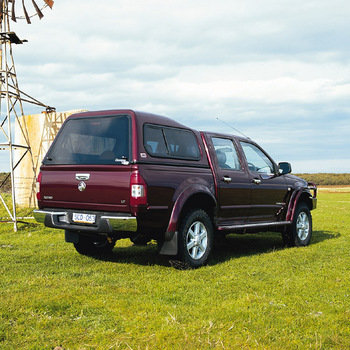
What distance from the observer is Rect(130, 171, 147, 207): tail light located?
247 inches

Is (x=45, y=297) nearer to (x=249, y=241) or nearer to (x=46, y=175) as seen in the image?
(x=46, y=175)

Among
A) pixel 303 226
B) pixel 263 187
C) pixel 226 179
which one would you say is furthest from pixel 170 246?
pixel 303 226

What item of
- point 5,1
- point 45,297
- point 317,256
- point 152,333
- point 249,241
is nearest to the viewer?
point 152,333

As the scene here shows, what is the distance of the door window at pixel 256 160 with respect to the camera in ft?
29.0

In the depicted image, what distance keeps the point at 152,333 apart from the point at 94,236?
3.37 meters

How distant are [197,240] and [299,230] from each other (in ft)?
11.2

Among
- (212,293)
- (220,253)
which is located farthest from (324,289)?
(220,253)

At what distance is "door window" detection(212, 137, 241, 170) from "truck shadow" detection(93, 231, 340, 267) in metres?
1.57

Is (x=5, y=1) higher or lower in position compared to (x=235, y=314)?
higher

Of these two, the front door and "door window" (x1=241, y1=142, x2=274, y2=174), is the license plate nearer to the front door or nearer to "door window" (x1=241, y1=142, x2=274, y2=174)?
the front door

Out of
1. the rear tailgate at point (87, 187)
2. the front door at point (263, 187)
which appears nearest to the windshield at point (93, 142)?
the rear tailgate at point (87, 187)

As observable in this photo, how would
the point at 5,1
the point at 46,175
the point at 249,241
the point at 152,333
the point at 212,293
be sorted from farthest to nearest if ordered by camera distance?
the point at 5,1
the point at 249,241
the point at 46,175
the point at 212,293
the point at 152,333

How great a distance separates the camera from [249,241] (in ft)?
35.5

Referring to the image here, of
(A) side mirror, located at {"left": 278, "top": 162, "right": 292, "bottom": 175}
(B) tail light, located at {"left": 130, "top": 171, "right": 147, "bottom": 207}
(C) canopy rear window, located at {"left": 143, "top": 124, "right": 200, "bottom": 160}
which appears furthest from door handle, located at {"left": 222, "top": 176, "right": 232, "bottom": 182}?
(B) tail light, located at {"left": 130, "top": 171, "right": 147, "bottom": 207}
